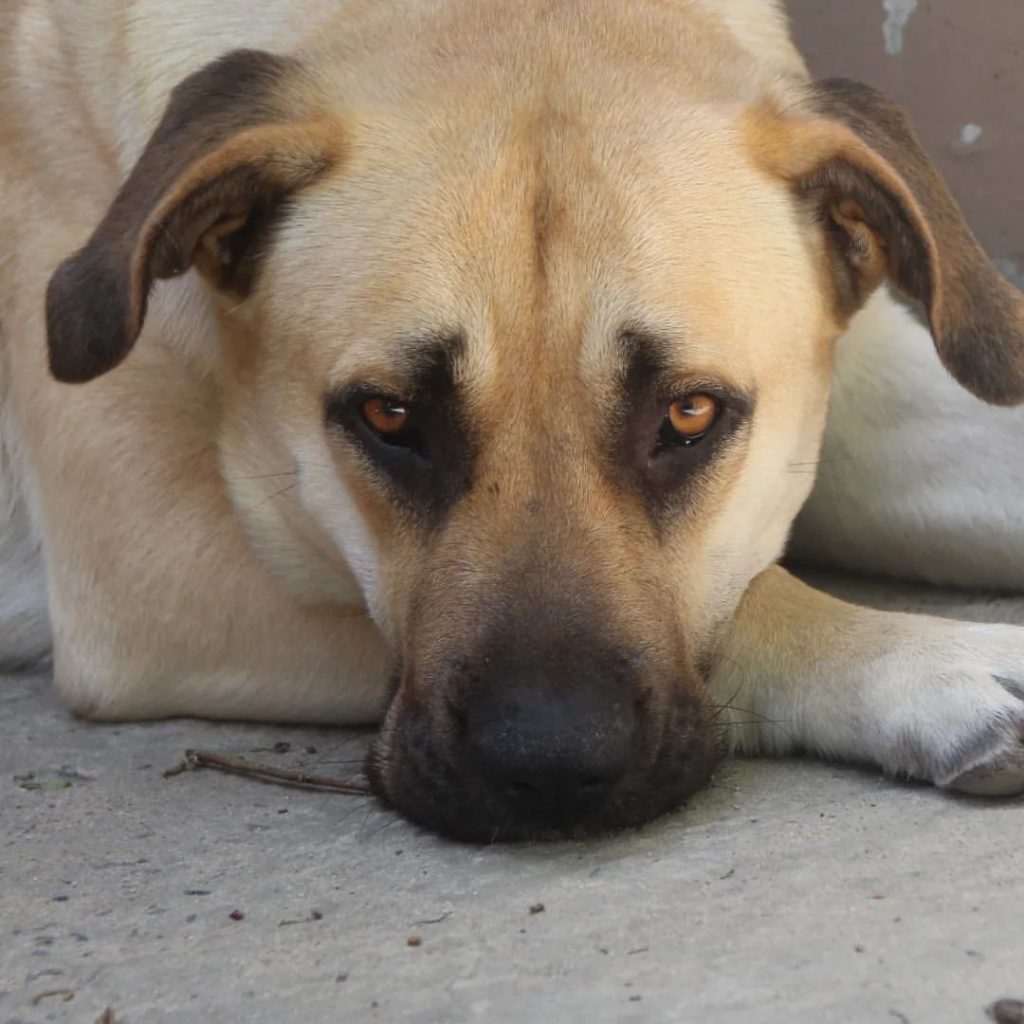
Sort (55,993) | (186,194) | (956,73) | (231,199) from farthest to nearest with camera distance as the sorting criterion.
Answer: (956,73) < (231,199) < (186,194) < (55,993)

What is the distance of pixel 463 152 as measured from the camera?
96.3 inches

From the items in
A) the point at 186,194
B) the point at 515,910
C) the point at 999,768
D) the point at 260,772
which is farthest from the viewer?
the point at 260,772

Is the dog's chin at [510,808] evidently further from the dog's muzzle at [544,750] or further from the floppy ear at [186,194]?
the floppy ear at [186,194]

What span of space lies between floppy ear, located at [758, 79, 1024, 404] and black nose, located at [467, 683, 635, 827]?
2.87 ft

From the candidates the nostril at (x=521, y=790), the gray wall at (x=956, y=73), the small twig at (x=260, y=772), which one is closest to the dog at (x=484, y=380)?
the nostril at (x=521, y=790)

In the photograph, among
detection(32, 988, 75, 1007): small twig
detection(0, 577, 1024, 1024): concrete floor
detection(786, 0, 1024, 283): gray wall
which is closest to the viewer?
detection(0, 577, 1024, 1024): concrete floor

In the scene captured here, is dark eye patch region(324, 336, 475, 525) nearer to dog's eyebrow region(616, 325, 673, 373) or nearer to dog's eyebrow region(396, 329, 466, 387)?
dog's eyebrow region(396, 329, 466, 387)

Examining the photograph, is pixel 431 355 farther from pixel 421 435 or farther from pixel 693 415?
pixel 693 415

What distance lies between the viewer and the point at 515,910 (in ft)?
6.57

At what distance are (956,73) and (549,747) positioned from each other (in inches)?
109

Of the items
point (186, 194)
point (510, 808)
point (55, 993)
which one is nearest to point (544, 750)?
point (510, 808)

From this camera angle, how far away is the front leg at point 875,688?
2.36 m

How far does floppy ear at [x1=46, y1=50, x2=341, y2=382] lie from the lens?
240cm

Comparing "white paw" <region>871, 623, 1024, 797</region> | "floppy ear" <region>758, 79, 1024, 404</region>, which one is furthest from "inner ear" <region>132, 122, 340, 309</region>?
"white paw" <region>871, 623, 1024, 797</region>
